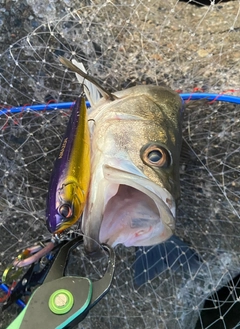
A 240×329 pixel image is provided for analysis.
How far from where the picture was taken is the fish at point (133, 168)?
4.66 feet

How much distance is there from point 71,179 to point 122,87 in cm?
80

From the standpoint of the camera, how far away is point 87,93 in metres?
1.81

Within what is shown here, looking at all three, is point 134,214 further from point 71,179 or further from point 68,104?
point 68,104

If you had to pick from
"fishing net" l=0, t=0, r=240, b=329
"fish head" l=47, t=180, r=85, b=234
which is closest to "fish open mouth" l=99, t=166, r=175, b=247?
"fish head" l=47, t=180, r=85, b=234

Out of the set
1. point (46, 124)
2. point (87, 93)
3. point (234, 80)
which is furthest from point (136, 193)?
point (234, 80)

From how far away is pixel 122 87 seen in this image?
2.06 m

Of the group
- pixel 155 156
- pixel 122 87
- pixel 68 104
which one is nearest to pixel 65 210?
pixel 155 156

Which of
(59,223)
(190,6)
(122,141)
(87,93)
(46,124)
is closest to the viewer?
(59,223)

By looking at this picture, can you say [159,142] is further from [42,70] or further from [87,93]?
[42,70]

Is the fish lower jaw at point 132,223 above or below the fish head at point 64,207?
below

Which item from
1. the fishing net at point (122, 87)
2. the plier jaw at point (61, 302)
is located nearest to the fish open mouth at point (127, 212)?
the plier jaw at point (61, 302)

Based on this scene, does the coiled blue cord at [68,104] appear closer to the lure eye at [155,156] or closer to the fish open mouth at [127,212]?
the lure eye at [155,156]

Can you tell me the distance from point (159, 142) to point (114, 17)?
0.78m

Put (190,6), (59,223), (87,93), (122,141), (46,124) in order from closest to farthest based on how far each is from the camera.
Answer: (59,223) → (122,141) → (87,93) → (46,124) → (190,6)
